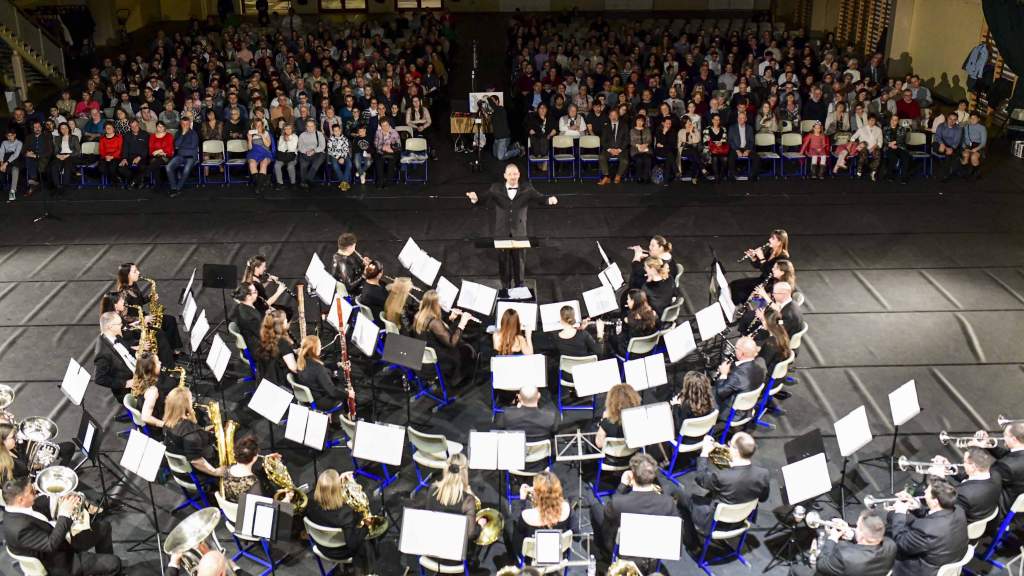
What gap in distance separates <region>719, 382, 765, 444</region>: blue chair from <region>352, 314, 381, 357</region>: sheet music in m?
3.29

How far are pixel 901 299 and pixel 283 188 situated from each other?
9.25 meters

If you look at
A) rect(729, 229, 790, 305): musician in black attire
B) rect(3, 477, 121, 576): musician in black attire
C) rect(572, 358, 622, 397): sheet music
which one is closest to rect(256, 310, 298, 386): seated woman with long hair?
rect(3, 477, 121, 576): musician in black attire

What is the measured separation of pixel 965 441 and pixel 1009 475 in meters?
1.38

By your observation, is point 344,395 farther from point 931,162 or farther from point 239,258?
point 931,162

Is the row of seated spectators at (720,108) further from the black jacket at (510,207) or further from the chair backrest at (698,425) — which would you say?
the chair backrest at (698,425)

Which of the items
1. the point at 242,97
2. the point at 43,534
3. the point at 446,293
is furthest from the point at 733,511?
the point at 242,97

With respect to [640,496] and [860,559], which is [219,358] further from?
[860,559]

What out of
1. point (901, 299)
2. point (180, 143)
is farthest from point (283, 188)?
point (901, 299)

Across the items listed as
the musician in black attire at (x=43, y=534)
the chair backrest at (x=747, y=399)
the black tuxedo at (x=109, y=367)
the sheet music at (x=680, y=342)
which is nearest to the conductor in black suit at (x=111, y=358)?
the black tuxedo at (x=109, y=367)

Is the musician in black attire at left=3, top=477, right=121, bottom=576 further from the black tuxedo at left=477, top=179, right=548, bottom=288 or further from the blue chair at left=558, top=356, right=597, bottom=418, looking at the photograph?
the black tuxedo at left=477, top=179, right=548, bottom=288

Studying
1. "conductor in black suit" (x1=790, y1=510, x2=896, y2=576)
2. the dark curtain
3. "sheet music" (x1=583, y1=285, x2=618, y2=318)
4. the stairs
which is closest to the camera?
"conductor in black suit" (x1=790, y1=510, x2=896, y2=576)

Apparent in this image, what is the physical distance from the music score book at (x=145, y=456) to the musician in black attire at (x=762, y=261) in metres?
6.47

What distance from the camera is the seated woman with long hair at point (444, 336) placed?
903 cm

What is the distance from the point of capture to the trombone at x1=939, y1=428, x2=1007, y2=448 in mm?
7328
